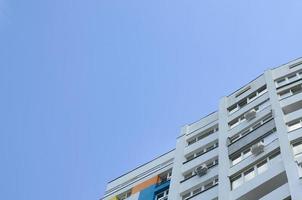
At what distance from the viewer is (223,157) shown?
1057 inches

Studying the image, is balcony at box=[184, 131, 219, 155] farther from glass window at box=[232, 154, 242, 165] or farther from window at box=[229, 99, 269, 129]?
glass window at box=[232, 154, 242, 165]

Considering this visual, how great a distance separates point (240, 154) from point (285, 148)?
3.19 m

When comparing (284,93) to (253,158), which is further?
(284,93)

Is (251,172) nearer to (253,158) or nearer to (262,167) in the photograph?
(262,167)

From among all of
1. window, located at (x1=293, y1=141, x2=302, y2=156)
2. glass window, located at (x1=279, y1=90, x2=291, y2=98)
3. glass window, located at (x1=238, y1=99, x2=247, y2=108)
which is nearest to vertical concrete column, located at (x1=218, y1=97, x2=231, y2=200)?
glass window, located at (x1=238, y1=99, x2=247, y2=108)

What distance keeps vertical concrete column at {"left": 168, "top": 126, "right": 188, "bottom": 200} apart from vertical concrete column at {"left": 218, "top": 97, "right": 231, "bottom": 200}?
2339mm

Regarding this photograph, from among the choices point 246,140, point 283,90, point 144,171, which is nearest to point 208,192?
point 246,140

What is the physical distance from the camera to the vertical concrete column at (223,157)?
23902mm

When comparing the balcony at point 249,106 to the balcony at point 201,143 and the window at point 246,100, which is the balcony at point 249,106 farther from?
the balcony at point 201,143

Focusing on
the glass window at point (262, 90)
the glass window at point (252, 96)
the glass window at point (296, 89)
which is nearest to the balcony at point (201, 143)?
the glass window at point (252, 96)

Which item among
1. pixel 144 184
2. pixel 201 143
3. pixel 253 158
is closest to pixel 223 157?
pixel 253 158

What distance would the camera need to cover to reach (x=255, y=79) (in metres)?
35.1

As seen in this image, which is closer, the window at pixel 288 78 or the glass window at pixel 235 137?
the glass window at pixel 235 137

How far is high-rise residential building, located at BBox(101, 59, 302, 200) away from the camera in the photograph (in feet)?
76.4
